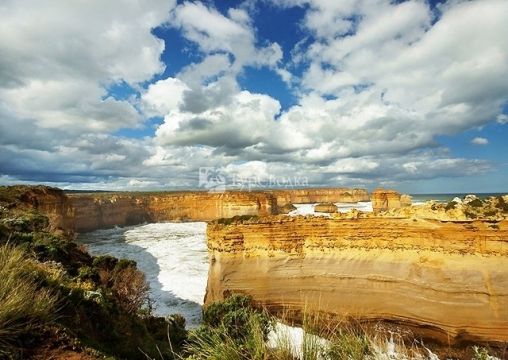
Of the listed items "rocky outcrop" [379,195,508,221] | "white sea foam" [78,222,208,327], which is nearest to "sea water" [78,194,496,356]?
"white sea foam" [78,222,208,327]

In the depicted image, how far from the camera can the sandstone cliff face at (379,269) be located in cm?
1372

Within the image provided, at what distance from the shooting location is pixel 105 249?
4103 cm

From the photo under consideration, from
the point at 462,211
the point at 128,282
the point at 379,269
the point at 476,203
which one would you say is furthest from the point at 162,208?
the point at 462,211

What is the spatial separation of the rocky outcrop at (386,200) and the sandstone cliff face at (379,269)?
5354 cm

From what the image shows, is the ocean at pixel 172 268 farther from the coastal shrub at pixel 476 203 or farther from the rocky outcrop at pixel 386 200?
the rocky outcrop at pixel 386 200

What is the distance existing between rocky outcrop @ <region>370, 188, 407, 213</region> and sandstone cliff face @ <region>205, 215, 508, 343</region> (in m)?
53.5

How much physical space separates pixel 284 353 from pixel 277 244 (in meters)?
13.5

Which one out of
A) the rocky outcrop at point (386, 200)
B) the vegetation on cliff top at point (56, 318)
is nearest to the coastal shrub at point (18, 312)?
the vegetation on cliff top at point (56, 318)

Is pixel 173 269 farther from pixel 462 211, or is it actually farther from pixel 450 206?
pixel 462 211

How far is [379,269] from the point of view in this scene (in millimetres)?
15430

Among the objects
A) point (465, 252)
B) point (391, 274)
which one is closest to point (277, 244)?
point (391, 274)

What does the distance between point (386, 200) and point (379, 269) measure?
56060 millimetres

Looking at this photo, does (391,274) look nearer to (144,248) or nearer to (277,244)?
(277,244)

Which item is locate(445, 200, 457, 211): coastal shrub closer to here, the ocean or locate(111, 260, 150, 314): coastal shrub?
the ocean
